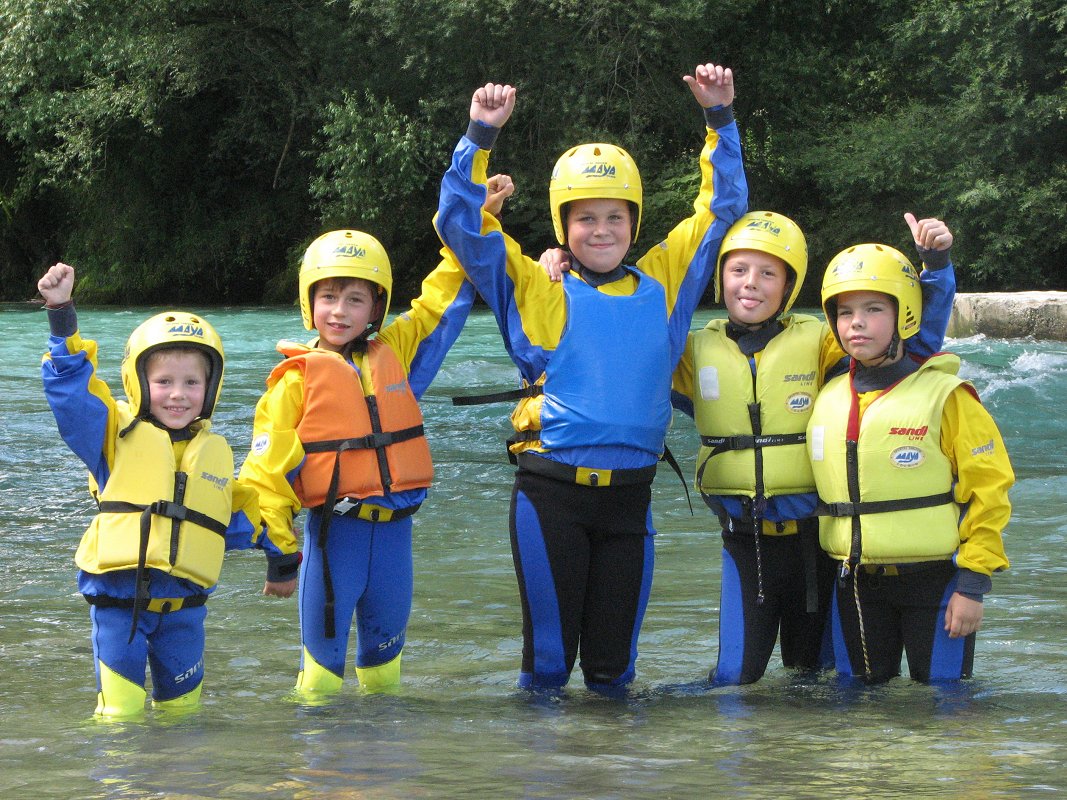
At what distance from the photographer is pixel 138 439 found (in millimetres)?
4156

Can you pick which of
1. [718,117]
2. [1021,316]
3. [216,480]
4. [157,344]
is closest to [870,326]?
[718,117]

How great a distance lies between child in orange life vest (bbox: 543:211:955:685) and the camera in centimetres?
450

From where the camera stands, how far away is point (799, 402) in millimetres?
4547

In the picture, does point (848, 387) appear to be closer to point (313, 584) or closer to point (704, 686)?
point (704, 686)

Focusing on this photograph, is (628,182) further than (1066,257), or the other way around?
(1066,257)

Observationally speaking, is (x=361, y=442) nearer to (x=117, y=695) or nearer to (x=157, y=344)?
(x=157, y=344)

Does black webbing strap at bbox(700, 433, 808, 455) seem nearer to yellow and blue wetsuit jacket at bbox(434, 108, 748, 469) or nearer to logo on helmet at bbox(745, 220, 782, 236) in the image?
yellow and blue wetsuit jacket at bbox(434, 108, 748, 469)

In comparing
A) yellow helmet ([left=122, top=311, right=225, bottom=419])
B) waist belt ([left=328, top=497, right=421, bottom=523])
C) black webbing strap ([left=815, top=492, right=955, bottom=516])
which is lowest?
waist belt ([left=328, top=497, right=421, bottom=523])

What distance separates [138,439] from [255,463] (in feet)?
1.28

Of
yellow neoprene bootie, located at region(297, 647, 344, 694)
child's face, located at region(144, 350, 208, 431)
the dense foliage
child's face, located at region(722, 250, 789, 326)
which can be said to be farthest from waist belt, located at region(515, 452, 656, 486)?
the dense foliage

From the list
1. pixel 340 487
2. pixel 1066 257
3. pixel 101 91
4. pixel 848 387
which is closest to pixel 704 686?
pixel 848 387

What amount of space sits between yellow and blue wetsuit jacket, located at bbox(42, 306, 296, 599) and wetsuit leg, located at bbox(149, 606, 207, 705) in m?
0.08

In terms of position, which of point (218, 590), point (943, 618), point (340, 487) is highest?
point (340, 487)

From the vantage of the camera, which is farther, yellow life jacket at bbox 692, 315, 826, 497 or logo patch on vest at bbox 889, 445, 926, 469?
yellow life jacket at bbox 692, 315, 826, 497
